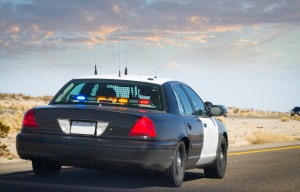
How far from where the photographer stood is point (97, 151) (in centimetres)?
955

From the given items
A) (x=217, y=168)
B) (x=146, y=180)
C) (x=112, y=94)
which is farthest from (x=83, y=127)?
(x=217, y=168)

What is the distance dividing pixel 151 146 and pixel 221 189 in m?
2.02

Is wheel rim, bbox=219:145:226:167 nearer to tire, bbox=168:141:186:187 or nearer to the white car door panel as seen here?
the white car door panel

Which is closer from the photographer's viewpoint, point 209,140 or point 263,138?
point 209,140

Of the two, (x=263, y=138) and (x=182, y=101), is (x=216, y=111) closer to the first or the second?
(x=182, y=101)

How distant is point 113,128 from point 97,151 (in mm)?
403

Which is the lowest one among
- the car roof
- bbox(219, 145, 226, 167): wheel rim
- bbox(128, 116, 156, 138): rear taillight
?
bbox(219, 145, 226, 167): wheel rim

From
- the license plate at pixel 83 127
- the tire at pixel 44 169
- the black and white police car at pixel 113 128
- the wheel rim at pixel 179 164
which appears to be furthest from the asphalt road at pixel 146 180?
the license plate at pixel 83 127

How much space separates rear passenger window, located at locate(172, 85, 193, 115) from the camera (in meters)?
11.2

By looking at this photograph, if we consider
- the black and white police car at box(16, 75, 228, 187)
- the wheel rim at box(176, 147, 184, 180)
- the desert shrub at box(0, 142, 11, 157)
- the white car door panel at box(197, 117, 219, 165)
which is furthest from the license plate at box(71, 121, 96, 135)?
the desert shrub at box(0, 142, 11, 157)

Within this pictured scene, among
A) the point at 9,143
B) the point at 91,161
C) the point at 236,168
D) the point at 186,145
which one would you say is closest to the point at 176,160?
the point at 186,145

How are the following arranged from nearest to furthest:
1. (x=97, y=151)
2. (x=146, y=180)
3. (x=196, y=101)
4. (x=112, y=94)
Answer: (x=97, y=151), (x=112, y=94), (x=146, y=180), (x=196, y=101)

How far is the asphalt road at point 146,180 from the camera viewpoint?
400 inches

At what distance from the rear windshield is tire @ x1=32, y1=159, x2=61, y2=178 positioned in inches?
39.0
